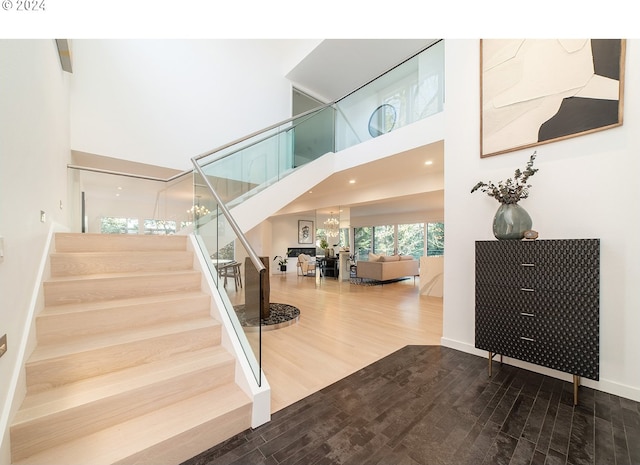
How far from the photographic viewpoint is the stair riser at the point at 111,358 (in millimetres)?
1504

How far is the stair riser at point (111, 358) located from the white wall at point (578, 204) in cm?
280

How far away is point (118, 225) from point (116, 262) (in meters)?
4.74

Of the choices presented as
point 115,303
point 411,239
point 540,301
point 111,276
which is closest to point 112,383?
point 115,303

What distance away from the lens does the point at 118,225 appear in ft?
20.3

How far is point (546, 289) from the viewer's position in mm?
2137

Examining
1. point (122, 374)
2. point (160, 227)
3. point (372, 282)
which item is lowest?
point (372, 282)

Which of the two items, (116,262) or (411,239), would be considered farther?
(411,239)

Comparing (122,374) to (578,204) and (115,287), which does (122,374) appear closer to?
(115,287)

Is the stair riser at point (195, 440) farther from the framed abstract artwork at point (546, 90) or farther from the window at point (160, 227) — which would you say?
the window at point (160, 227)

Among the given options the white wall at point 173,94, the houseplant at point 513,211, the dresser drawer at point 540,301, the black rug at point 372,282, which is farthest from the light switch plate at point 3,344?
the black rug at point 372,282

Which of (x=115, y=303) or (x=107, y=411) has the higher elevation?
(x=115, y=303)

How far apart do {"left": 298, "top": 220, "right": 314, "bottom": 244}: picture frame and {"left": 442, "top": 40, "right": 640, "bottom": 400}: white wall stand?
946cm

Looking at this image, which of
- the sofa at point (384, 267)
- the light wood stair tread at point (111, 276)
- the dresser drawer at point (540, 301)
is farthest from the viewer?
the sofa at point (384, 267)

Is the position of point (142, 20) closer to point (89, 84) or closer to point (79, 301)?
point (89, 84)
